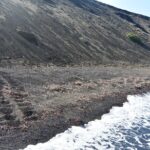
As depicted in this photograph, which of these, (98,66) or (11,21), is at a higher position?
(11,21)

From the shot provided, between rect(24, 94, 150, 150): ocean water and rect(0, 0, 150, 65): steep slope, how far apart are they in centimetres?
1980

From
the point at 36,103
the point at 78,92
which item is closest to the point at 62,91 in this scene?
the point at 78,92

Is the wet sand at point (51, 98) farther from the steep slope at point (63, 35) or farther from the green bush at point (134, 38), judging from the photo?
the green bush at point (134, 38)

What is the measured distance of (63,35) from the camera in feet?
239

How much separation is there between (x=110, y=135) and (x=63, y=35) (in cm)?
4488

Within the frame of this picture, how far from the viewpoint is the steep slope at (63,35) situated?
57.2 m

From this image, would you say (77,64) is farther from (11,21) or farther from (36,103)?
(36,103)

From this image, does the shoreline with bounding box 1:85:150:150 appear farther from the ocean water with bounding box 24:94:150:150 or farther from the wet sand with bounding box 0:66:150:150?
the ocean water with bounding box 24:94:150:150

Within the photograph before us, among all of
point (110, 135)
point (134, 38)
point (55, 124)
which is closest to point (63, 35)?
point (134, 38)

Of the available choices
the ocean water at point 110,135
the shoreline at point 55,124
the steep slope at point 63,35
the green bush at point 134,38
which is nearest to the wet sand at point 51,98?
the shoreline at point 55,124

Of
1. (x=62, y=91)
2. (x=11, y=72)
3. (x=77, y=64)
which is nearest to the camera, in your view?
(x=62, y=91)

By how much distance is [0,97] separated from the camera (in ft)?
110

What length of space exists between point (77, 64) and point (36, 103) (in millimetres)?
27255

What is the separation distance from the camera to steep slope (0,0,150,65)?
188 ft
